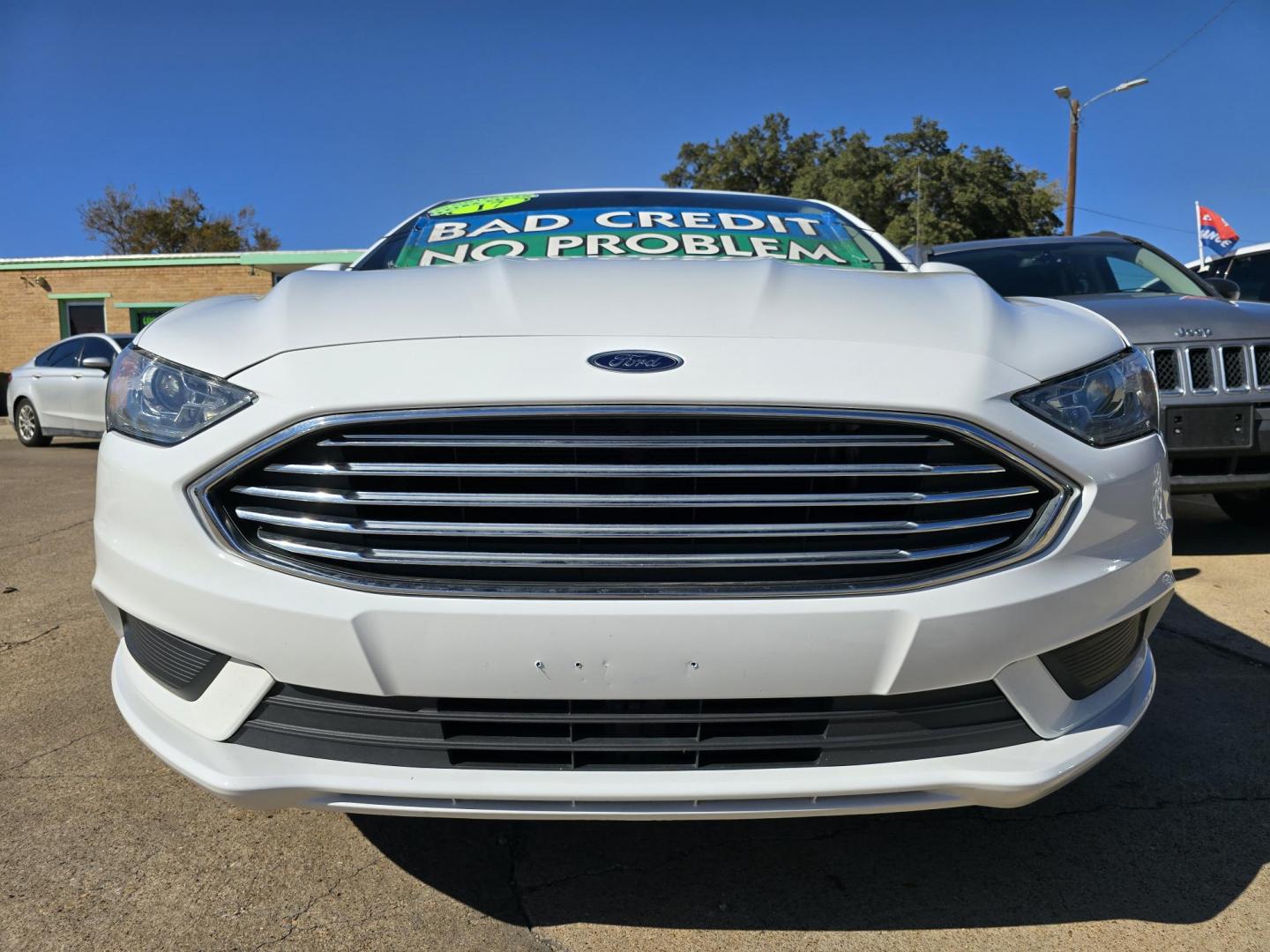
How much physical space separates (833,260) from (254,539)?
5.76ft

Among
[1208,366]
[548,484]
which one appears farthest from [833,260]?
[1208,366]

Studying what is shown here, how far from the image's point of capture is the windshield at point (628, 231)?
2.64 metres

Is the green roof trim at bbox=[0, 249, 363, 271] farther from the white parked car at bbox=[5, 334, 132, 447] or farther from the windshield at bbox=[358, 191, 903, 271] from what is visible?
the windshield at bbox=[358, 191, 903, 271]

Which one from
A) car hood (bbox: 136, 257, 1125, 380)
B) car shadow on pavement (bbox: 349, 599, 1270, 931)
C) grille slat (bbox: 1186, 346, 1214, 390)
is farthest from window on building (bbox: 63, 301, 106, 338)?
car shadow on pavement (bbox: 349, 599, 1270, 931)

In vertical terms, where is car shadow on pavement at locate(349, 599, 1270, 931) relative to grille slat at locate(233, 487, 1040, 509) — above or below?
below

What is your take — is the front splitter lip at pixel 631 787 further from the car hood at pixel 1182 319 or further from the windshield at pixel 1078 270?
the windshield at pixel 1078 270

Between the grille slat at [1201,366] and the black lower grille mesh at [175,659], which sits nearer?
the black lower grille mesh at [175,659]

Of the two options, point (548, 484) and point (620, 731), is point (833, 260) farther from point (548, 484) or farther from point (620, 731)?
point (620, 731)

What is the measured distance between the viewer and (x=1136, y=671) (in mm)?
1779

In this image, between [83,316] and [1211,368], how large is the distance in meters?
26.5

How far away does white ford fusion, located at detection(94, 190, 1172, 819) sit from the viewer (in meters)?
1.46

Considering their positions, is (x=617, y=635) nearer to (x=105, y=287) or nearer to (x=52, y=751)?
(x=52, y=751)

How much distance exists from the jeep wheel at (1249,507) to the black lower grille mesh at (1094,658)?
3820mm

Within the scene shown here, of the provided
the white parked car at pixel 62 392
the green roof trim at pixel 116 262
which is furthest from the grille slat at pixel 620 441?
the green roof trim at pixel 116 262
